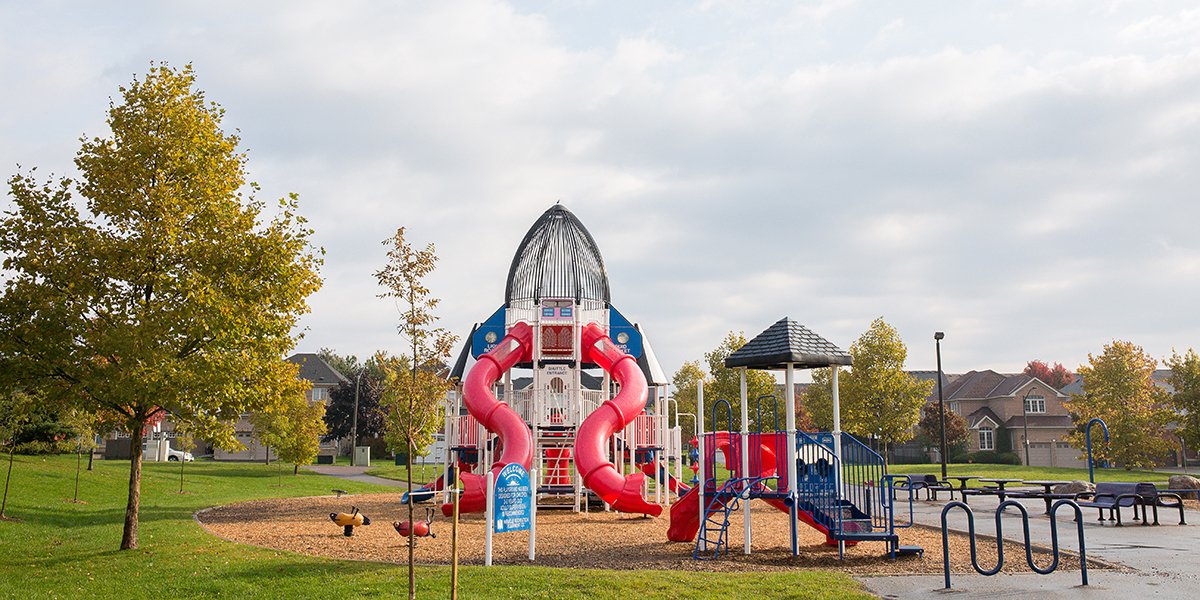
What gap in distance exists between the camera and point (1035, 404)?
6975cm

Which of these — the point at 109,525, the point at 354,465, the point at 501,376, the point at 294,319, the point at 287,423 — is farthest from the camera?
the point at 354,465

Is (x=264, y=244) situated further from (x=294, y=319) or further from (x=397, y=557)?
(x=397, y=557)

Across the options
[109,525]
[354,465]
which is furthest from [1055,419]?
[109,525]

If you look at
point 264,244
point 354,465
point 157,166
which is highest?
point 157,166

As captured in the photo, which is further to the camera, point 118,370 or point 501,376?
point 501,376

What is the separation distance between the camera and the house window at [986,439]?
2749 inches

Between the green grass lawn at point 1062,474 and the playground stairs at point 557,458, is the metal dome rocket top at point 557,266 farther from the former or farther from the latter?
the green grass lawn at point 1062,474

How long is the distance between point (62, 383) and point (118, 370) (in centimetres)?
156

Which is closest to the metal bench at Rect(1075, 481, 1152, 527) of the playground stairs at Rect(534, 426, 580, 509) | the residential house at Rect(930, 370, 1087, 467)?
the playground stairs at Rect(534, 426, 580, 509)

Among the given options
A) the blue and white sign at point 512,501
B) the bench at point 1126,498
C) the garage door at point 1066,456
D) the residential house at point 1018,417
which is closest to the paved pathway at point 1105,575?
the bench at point 1126,498

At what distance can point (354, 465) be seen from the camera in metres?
61.0

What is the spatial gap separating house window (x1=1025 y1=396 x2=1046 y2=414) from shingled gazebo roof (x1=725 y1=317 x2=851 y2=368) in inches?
2463

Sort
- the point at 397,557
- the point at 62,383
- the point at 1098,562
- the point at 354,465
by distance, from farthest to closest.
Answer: the point at 354,465 < the point at 62,383 < the point at 397,557 < the point at 1098,562

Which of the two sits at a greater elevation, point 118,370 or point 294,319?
point 294,319
